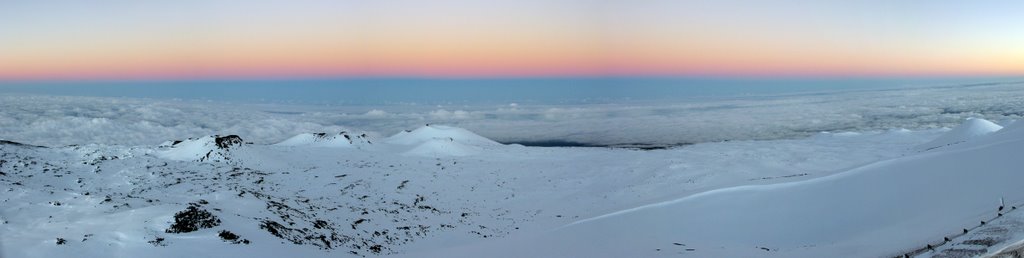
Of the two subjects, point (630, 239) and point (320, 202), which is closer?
point (630, 239)

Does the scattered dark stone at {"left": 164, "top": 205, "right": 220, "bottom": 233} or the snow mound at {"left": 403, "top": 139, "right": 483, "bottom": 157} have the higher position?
the scattered dark stone at {"left": 164, "top": 205, "right": 220, "bottom": 233}

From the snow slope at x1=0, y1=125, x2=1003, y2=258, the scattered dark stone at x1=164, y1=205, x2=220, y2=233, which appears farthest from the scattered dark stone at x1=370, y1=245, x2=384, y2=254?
the scattered dark stone at x1=164, y1=205, x2=220, y2=233

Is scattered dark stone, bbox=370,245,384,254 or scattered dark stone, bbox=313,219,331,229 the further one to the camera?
scattered dark stone, bbox=313,219,331,229

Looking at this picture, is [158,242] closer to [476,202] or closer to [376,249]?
[376,249]

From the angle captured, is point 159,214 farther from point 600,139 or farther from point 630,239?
point 600,139

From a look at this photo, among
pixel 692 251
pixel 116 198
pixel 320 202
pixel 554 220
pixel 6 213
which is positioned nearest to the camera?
pixel 692 251

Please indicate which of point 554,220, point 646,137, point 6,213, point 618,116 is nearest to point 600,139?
point 646,137

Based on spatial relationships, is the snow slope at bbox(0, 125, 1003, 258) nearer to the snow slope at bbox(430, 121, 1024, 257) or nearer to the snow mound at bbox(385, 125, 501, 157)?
the snow slope at bbox(430, 121, 1024, 257)

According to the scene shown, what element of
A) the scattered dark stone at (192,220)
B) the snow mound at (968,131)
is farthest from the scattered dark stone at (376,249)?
the snow mound at (968,131)
